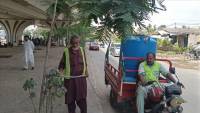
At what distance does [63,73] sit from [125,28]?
3.58 m

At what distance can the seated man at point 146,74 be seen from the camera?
26.9 ft

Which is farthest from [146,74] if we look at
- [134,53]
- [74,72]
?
[74,72]

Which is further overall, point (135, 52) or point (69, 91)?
point (135, 52)

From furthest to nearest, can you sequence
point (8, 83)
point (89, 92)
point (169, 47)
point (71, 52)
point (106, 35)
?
1. point (169, 47)
2. point (8, 83)
3. point (89, 92)
4. point (71, 52)
5. point (106, 35)

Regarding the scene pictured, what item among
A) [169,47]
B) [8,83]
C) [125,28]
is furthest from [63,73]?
[169,47]

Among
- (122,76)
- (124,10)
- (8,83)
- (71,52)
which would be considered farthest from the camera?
(8,83)

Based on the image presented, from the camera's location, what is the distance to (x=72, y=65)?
744 cm

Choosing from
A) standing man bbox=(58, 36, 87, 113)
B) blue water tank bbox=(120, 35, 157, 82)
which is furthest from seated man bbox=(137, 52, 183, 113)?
standing man bbox=(58, 36, 87, 113)

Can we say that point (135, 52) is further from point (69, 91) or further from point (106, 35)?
point (106, 35)

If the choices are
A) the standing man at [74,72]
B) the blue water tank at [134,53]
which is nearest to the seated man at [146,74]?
the blue water tank at [134,53]

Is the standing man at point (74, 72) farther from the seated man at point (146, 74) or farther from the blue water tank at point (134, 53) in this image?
the blue water tank at point (134, 53)

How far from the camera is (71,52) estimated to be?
7379 millimetres

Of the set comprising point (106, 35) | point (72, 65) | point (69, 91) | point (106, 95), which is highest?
point (106, 35)

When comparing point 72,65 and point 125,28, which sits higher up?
point 125,28
